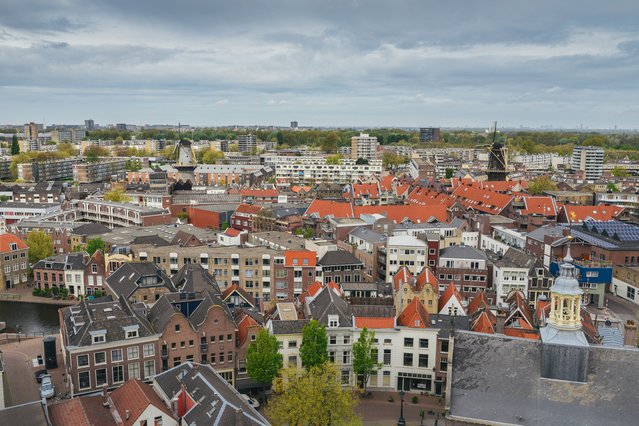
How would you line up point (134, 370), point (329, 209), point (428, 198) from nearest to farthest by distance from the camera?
point (134, 370) → point (329, 209) → point (428, 198)

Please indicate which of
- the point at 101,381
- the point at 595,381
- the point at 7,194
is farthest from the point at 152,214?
the point at 595,381

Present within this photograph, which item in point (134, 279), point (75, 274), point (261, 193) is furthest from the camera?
point (261, 193)

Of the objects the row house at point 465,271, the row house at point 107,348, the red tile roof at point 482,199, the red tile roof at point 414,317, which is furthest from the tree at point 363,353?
the red tile roof at point 482,199

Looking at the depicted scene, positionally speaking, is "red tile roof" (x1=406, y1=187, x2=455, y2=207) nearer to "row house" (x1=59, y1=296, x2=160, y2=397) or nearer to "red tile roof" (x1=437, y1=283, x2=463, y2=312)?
"red tile roof" (x1=437, y1=283, x2=463, y2=312)

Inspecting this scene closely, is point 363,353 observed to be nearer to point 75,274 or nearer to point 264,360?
point 264,360

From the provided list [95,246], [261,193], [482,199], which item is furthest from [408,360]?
[261,193]
